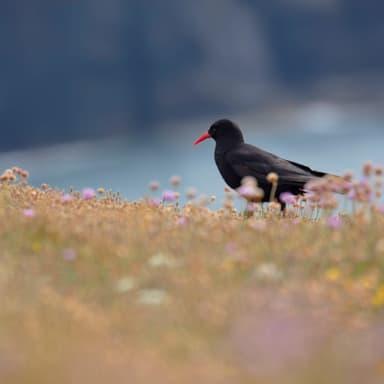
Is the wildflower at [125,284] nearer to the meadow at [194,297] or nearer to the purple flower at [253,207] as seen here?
the meadow at [194,297]

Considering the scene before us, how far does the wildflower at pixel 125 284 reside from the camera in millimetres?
4968

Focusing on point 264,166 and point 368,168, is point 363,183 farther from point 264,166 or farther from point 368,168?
point 264,166

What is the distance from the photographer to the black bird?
9.57 m

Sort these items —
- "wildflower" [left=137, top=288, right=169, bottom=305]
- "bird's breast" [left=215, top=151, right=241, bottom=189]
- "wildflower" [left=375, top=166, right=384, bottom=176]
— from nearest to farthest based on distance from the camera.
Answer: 1. "wildflower" [left=137, top=288, right=169, bottom=305]
2. "wildflower" [left=375, top=166, right=384, bottom=176]
3. "bird's breast" [left=215, top=151, right=241, bottom=189]

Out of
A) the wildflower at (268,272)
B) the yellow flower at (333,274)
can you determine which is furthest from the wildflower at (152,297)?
the yellow flower at (333,274)

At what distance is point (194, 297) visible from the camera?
482cm

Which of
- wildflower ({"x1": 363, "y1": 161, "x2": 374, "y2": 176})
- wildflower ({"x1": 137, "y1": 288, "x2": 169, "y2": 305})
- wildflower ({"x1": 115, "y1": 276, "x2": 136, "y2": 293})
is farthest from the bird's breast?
wildflower ({"x1": 137, "y1": 288, "x2": 169, "y2": 305})

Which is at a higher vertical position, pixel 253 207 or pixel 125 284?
pixel 253 207

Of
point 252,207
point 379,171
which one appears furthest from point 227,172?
point 379,171

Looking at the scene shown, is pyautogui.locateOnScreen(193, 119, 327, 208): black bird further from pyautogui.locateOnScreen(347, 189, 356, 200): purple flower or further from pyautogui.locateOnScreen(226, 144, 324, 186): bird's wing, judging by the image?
pyautogui.locateOnScreen(347, 189, 356, 200): purple flower

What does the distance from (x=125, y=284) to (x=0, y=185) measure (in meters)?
5.30

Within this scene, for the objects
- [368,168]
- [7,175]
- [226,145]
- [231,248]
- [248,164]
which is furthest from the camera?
[226,145]

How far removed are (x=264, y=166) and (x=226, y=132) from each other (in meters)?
1.08

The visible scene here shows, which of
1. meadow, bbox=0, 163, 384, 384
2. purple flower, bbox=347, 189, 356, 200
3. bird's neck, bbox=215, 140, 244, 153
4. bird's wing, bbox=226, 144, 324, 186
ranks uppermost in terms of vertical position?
bird's neck, bbox=215, 140, 244, 153
